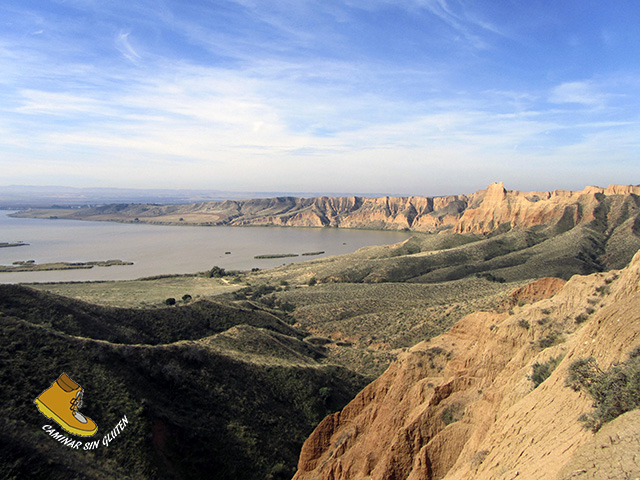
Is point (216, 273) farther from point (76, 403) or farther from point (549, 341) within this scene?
point (549, 341)

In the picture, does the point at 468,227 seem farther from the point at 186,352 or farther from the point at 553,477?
the point at 553,477

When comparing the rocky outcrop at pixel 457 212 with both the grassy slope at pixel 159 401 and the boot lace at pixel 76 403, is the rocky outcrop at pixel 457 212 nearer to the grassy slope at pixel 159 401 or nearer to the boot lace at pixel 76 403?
the grassy slope at pixel 159 401

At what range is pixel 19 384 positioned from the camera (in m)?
14.5

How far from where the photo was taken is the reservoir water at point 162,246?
7862 cm

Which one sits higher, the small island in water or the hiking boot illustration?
the hiking boot illustration

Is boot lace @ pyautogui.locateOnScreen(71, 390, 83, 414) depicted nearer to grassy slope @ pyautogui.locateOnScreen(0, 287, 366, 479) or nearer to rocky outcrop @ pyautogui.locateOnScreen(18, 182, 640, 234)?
grassy slope @ pyautogui.locateOnScreen(0, 287, 366, 479)

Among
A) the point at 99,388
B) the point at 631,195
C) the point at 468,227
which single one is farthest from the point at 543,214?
the point at 99,388

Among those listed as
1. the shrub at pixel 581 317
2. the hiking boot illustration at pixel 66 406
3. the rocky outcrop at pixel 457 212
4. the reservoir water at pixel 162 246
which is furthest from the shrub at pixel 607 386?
the rocky outcrop at pixel 457 212

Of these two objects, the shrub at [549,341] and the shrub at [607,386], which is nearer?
the shrub at [607,386]

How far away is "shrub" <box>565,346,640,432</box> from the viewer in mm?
6984

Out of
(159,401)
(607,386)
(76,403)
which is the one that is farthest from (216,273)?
(607,386)

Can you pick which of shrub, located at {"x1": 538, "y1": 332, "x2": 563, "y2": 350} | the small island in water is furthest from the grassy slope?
the small island in water

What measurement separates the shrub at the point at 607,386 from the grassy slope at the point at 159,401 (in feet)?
44.0

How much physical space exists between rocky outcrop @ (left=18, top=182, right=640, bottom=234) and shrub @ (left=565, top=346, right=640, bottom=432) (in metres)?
76.6
